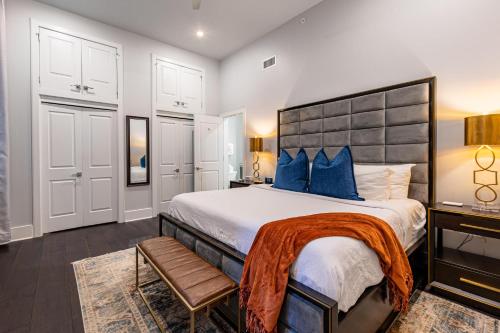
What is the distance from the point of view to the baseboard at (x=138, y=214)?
4465 millimetres

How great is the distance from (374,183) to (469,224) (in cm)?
82

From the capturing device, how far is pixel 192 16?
3.95m

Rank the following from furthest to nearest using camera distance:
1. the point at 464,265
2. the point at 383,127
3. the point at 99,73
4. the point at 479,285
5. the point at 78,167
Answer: the point at 99,73 < the point at 78,167 < the point at 383,127 < the point at 464,265 < the point at 479,285

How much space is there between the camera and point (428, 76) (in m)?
2.61

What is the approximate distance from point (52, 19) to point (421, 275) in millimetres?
5943

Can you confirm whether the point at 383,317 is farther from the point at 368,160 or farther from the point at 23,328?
the point at 23,328

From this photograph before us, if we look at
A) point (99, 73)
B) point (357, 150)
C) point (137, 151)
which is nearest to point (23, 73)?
point (99, 73)

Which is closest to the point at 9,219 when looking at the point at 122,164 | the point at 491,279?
the point at 122,164

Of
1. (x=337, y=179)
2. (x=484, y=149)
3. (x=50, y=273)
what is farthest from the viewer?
(x=337, y=179)

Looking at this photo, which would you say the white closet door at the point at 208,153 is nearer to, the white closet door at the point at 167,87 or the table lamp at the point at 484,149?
the white closet door at the point at 167,87

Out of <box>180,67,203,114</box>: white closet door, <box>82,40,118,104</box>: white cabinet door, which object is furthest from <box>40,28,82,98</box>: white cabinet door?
<box>180,67,203,114</box>: white closet door

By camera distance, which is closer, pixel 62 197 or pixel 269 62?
pixel 62 197

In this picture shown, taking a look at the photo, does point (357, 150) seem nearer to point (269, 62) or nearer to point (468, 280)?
point (468, 280)

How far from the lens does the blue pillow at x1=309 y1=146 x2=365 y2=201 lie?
8.46 feet
